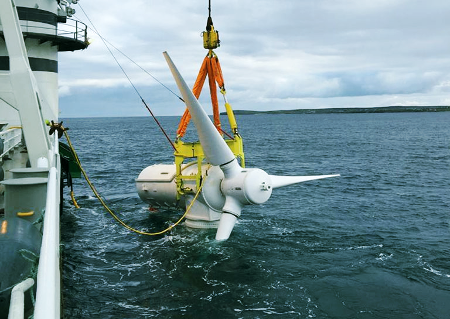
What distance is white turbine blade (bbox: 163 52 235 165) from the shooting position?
53.9 feet

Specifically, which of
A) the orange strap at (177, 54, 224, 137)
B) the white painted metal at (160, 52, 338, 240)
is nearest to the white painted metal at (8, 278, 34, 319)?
the white painted metal at (160, 52, 338, 240)

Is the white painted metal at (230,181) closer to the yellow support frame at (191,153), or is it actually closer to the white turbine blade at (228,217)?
the white turbine blade at (228,217)

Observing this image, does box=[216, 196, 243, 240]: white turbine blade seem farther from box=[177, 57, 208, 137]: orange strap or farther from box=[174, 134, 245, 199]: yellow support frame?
box=[177, 57, 208, 137]: orange strap

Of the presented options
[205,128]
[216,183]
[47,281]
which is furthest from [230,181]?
[47,281]

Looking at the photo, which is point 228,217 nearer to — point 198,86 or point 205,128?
point 205,128

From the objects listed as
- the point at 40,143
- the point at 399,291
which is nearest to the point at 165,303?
the point at 40,143

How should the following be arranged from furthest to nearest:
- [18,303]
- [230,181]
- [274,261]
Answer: [230,181] → [274,261] → [18,303]

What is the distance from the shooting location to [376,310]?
14.5 metres

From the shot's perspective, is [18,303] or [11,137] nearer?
[18,303]

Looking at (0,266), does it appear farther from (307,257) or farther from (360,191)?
(360,191)

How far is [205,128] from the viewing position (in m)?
17.5

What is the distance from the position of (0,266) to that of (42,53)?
85.8ft

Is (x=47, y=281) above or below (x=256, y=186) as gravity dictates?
above

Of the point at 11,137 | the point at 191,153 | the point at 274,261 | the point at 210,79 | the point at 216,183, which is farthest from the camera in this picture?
the point at 11,137
